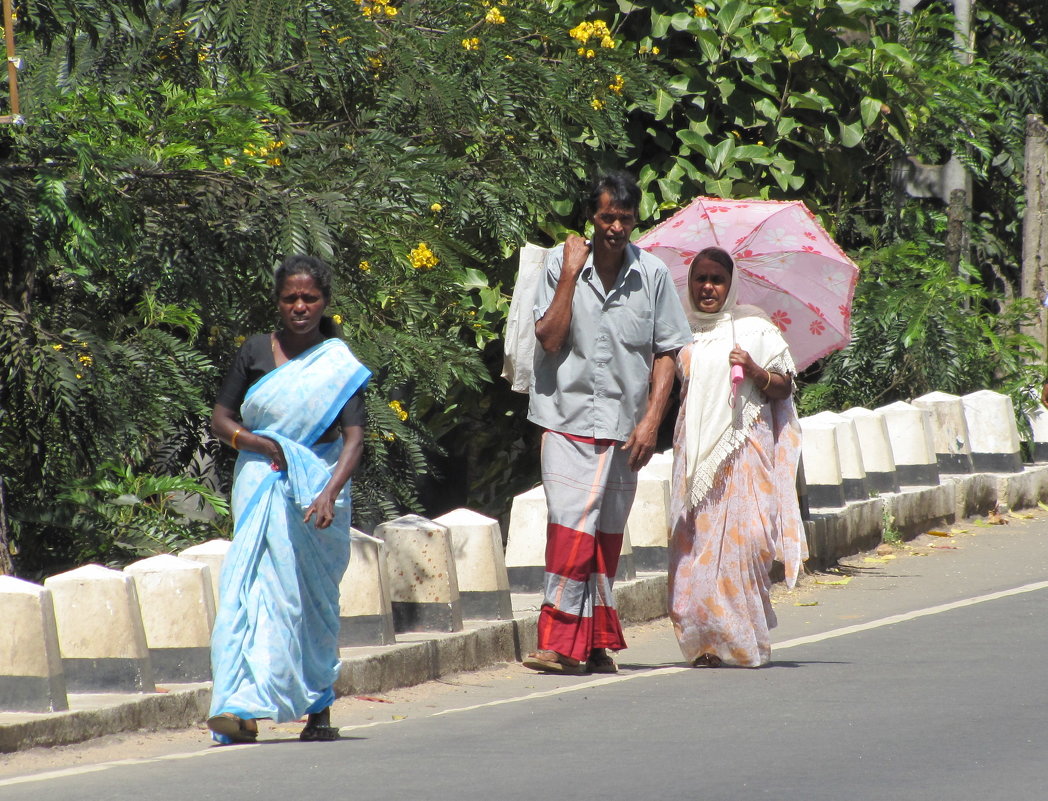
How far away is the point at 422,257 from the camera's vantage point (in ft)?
30.2

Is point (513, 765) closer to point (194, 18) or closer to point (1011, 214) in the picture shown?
point (194, 18)

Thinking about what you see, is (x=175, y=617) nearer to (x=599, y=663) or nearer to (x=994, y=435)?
(x=599, y=663)

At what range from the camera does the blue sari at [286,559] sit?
5977mm

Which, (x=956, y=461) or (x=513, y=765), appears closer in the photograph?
(x=513, y=765)

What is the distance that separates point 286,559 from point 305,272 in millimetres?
998

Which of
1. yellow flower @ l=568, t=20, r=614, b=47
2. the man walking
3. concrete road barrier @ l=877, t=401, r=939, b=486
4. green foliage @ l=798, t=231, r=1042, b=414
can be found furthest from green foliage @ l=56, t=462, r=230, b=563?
green foliage @ l=798, t=231, r=1042, b=414

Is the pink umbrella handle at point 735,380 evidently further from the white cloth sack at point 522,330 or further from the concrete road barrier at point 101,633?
the concrete road barrier at point 101,633

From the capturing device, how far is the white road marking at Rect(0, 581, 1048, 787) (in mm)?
5586

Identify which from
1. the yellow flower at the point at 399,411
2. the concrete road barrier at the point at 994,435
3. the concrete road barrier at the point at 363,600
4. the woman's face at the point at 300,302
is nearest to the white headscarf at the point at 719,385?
the concrete road barrier at the point at 363,600

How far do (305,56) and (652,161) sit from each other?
4.54 meters

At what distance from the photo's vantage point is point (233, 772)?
548 cm

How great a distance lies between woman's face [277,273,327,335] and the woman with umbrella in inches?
85.8

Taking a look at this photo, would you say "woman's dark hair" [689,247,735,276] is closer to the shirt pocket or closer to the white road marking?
the shirt pocket

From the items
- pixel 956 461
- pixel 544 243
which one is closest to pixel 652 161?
pixel 544 243
